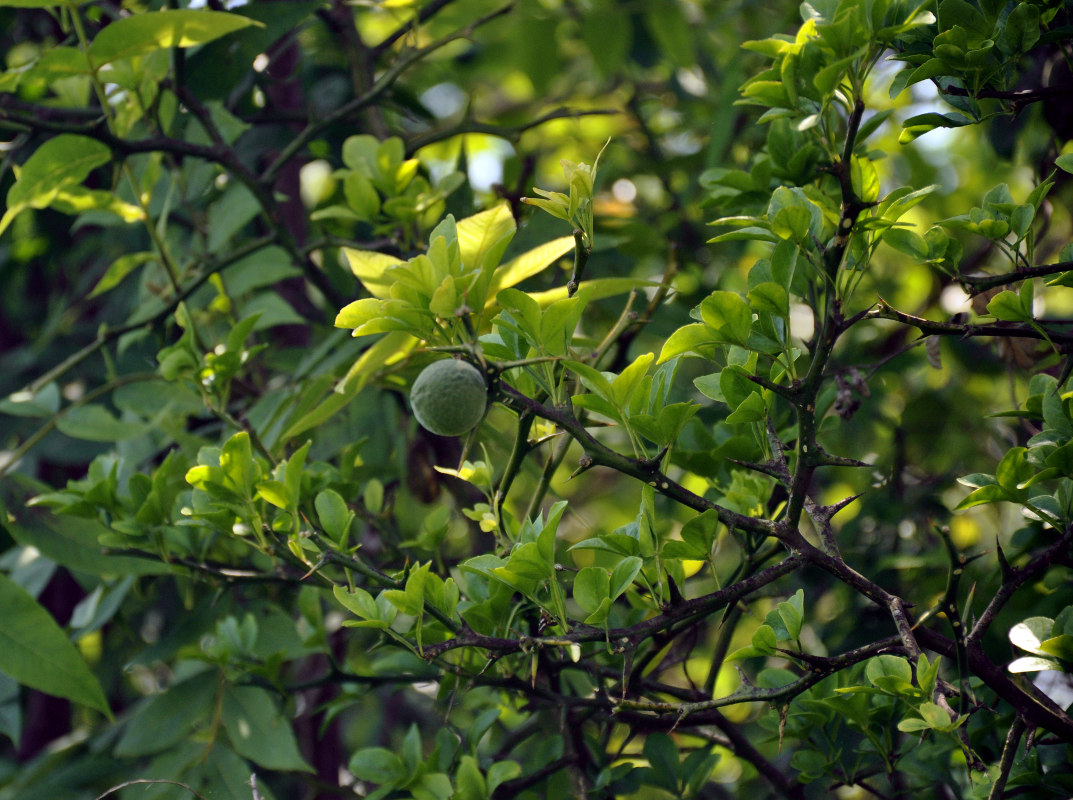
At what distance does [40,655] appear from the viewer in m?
0.95

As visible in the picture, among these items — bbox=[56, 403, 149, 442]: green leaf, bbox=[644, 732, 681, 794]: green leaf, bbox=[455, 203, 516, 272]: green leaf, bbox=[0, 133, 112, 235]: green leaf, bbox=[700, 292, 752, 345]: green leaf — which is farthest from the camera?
bbox=[56, 403, 149, 442]: green leaf

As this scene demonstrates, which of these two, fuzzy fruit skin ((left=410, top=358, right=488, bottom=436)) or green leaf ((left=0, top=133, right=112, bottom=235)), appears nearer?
fuzzy fruit skin ((left=410, top=358, right=488, bottom=436))

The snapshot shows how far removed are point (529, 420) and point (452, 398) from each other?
2.4 inches

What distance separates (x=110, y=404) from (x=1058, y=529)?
1.29 metres

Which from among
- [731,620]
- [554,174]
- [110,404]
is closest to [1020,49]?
[731,620]

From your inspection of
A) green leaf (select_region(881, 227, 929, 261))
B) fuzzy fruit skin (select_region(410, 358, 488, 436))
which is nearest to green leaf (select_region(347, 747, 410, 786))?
fuzzy fruit skin (select_region(410, 358, 488, 436))

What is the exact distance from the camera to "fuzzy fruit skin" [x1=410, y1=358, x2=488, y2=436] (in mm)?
586

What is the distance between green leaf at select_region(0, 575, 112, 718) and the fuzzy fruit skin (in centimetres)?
55

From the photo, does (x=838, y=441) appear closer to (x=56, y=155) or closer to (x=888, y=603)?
(x=888, y=603)

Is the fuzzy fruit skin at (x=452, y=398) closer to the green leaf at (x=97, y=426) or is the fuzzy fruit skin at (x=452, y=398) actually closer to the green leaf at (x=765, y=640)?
the green leaf at (x=765, y=640)

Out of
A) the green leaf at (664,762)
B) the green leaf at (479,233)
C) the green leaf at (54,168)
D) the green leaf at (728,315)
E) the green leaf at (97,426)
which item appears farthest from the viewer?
the green leaf at (97,426)

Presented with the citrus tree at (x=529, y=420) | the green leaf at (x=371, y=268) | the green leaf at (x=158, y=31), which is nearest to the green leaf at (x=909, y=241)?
the citrus tree at (x=529, y=420)

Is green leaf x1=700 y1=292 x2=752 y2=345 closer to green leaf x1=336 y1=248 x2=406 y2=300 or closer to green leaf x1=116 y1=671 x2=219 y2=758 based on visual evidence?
green leaf x1=336 y1=248 x2=406 y2=300

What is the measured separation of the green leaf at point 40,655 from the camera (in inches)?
36.9
